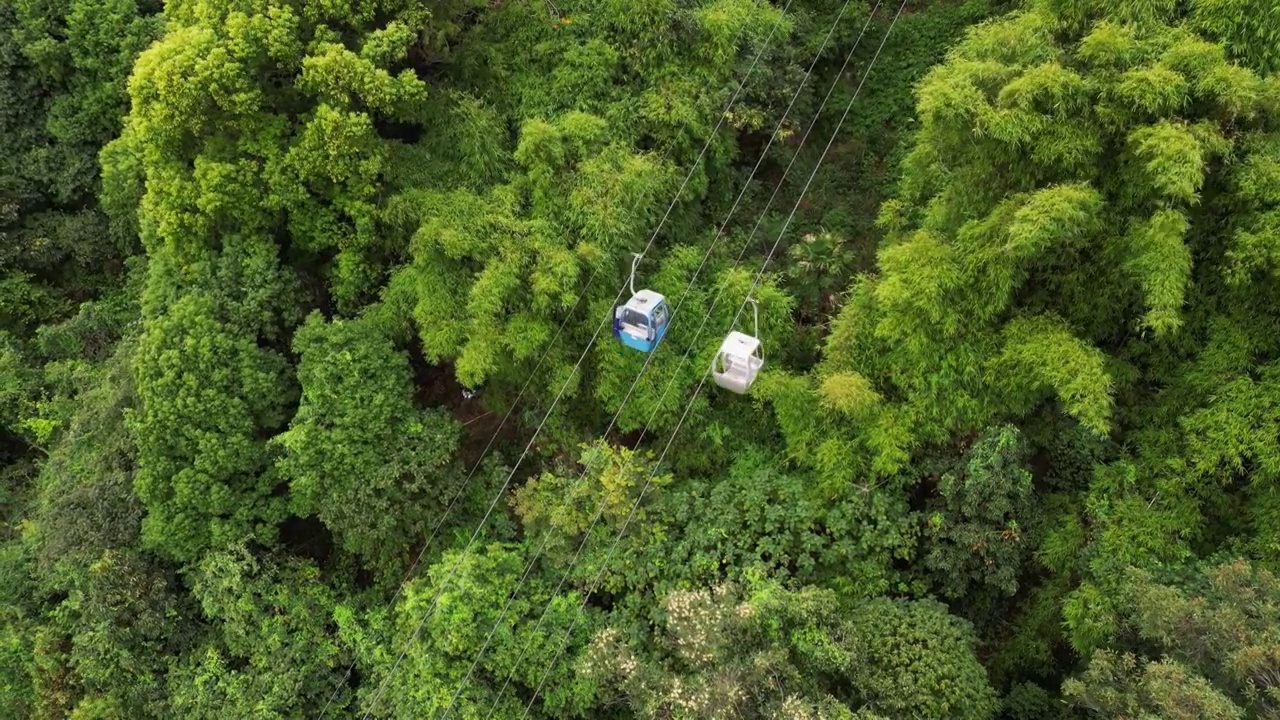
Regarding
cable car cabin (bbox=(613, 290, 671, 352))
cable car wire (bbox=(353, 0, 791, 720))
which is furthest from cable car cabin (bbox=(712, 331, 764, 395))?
cable car wire (bbox=(353, 0, 791, 720))

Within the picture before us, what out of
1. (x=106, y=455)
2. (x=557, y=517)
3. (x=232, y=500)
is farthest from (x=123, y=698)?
(x=557, y=517)

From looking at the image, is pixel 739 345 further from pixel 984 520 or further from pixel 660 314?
pixel 984 520

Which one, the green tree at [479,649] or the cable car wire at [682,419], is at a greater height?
the cable car wire at [682,419]

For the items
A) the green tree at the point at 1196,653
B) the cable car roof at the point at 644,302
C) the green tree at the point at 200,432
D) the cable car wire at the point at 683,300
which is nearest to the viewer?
the green tree at the point at 1196,653

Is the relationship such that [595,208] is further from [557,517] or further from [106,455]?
[106,455]

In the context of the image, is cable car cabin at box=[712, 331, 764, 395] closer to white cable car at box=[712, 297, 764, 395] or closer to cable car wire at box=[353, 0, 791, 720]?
white cable car at box=[712, 297, 764, 395]

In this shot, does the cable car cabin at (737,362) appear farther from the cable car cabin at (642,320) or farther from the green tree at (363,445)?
the green tree at (363,445)

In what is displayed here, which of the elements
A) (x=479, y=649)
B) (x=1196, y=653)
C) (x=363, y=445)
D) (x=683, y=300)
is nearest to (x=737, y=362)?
(x=683, y=300)

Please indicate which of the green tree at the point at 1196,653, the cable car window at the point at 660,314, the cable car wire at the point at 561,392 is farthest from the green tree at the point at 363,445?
the green tree at the point at 1196,653
